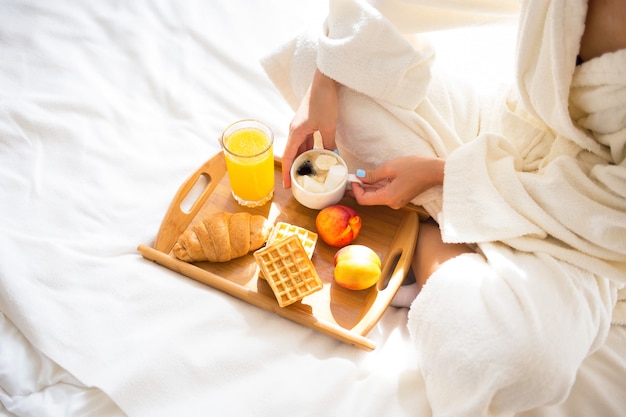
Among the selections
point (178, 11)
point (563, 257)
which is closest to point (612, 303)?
point (563, 257)

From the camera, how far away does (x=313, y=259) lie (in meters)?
1.12

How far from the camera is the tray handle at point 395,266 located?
3.32 feet

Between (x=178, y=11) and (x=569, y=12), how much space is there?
114cm

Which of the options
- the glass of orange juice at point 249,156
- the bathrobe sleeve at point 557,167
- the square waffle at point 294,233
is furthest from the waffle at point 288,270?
the bathrobe sleeve at point 557,167

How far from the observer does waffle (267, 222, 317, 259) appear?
1.09 meters

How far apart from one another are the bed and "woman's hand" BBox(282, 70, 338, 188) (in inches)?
8.5

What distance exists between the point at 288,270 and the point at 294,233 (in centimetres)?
10

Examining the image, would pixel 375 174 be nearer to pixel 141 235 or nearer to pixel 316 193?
pixel 316 193

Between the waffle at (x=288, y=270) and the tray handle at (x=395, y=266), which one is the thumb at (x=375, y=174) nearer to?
the tray handle at (x=395, y=266)

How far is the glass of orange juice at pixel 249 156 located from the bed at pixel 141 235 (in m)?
0.23

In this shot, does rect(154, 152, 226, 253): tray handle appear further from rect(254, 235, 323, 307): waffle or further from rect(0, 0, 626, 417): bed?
rect(254, 235, 323, 307): waffle

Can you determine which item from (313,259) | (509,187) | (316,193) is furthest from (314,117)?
(509,187)

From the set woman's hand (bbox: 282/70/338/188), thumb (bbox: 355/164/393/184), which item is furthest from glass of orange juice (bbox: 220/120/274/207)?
thumb (bbox: 355/164/393/184)

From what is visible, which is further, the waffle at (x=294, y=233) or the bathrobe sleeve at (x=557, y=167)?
the waffle at (x=294, y=233)
